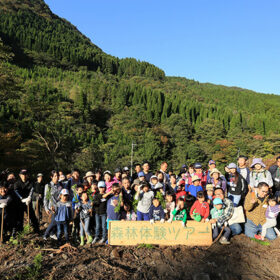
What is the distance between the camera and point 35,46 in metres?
85.4

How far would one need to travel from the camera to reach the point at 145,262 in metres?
3.74

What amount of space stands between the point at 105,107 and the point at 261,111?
68964 mm

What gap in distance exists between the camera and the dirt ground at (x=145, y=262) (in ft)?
11.0

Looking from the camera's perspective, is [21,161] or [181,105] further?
[181,105]

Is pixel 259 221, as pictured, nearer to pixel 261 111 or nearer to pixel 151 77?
pixel 261 111

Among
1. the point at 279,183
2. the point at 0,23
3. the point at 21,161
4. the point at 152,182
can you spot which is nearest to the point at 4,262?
the point at 152,182

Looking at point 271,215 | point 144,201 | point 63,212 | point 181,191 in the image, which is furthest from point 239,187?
point 63,212

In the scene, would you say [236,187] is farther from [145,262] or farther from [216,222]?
[145,262]

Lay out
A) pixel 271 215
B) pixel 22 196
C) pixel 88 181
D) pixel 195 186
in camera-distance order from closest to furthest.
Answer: pixel 271 215 → pixel 22 196 → pixel 195 186 → pixel 88 181

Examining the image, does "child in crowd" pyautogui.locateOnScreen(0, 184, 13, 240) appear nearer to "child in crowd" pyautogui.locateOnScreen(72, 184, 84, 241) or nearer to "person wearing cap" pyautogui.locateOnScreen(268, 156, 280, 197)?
"child in crowd" pyautogui.locateOnScreen(72, 184, 84, 241)

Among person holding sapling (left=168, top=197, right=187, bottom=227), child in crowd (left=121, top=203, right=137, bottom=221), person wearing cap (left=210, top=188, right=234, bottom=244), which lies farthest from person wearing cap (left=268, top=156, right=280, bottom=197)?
child in crowd (left=121, top=203, right=137, bottom=221)

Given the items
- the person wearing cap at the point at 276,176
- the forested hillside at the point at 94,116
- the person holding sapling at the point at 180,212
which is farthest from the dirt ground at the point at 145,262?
the forested hillside at the point at 94,116

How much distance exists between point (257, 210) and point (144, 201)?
8.15ft

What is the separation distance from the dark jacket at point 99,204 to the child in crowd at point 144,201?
80 cm
